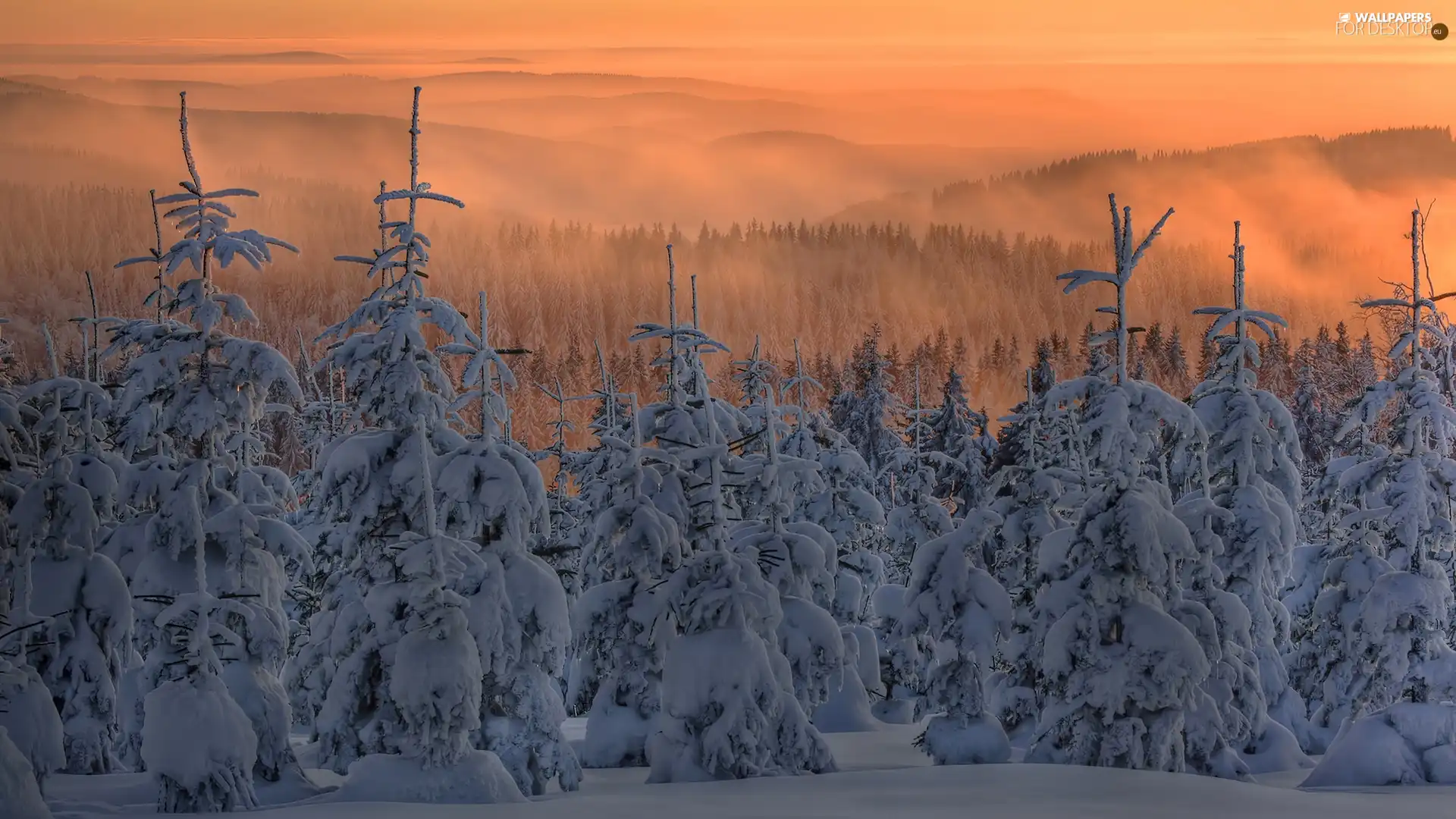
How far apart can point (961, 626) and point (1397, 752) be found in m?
9.02

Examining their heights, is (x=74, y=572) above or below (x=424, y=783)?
above

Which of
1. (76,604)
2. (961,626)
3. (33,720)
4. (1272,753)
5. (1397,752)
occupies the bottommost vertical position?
(1272,753)

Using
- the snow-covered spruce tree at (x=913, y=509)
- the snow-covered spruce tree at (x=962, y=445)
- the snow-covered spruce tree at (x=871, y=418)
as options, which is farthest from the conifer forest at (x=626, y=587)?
the snow-covered spruce tree at (x=871, y=418)

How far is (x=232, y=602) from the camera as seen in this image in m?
27.8

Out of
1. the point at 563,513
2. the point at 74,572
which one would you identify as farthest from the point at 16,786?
the point at 563,513

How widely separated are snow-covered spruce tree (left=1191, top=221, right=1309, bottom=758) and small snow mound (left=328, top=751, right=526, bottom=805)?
1767 cm

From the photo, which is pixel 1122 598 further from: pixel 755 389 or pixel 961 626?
pixel 755 389

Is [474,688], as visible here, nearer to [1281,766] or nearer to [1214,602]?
[1214,602]

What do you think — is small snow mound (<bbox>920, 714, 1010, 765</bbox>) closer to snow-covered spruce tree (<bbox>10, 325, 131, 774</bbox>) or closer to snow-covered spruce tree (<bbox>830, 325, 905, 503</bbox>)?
snow-covered spruce tree (<bbox>10, 325, 131, 774</bbox>)

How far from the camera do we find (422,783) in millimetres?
25500

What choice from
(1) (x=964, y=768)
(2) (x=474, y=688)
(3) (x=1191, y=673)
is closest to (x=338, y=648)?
(2) (x=474, y=688)

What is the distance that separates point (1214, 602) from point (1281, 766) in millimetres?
5591

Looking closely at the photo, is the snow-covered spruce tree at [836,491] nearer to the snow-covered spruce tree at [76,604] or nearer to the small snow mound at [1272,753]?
the small snow mound at [1272,753]

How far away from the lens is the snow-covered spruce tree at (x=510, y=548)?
27.3 m
